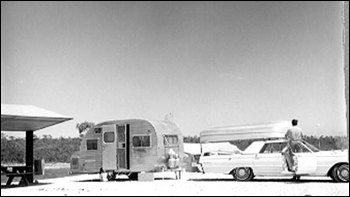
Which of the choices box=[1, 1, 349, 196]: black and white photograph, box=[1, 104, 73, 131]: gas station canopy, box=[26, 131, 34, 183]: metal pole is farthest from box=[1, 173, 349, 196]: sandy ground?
box=[1, 104, 73, 131]: gas station canopy

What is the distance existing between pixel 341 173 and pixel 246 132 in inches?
89.0

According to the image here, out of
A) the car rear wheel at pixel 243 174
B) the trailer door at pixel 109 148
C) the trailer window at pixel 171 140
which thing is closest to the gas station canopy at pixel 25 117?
the trailer door at pixel 109 148

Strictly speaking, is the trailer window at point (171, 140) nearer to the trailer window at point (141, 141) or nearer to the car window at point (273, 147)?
the trailer window at point (141, 141)

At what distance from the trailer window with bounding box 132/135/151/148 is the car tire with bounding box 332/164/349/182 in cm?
371

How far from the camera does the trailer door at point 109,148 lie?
10422mm

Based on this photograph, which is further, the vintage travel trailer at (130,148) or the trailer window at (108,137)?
the trailer window at (108,137)

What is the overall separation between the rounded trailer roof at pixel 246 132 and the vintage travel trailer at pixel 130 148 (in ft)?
2.64

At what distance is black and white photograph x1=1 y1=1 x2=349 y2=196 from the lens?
538 cm

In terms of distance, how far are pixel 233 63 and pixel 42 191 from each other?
3.77 metres

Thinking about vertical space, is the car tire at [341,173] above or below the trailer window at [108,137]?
below

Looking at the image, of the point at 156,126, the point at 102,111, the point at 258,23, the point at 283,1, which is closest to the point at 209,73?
the point at 258,23

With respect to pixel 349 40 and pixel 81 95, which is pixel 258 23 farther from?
pixel 81 95

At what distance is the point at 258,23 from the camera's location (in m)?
5.32

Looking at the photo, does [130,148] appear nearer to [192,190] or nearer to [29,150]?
[29,150]
